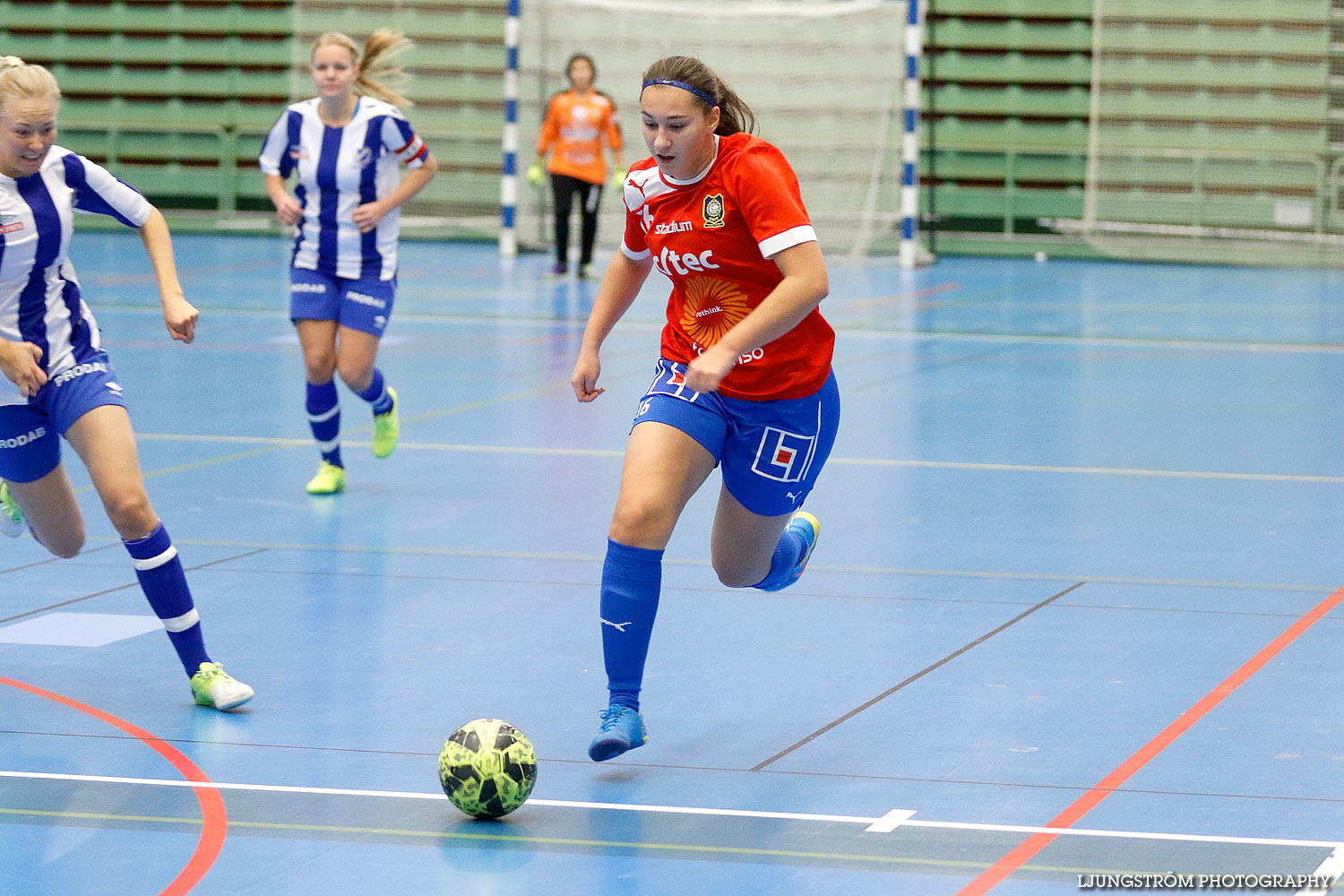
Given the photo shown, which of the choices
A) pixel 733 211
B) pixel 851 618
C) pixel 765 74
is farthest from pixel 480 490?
pixel 765 74

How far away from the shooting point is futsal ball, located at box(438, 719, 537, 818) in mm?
3865

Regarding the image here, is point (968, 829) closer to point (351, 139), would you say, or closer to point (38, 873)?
point (38, 873)

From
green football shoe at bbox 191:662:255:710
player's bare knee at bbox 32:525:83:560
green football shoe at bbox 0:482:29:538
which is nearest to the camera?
green football shoe at bbox 191:662:255:710

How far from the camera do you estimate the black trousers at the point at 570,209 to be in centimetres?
1814

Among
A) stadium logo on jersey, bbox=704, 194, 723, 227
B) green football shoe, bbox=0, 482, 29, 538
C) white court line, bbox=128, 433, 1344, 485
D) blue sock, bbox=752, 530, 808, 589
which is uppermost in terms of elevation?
stadium logo on jersey, bbox=704, 194, 723, 227

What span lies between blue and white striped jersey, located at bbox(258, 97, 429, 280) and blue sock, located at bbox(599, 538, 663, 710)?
13.1 ft

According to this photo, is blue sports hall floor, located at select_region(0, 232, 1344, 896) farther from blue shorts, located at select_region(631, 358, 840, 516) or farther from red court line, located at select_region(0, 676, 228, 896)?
blue shorts, located at select_region(631, 358, 840, 516)

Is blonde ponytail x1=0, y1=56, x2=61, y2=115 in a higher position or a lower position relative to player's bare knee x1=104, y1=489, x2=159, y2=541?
higher

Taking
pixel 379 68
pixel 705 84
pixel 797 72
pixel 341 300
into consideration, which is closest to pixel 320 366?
pixel 341 300

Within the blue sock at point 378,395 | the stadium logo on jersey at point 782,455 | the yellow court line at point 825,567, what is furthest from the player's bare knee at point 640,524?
the blue sock at point 378,395

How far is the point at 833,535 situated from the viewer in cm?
702

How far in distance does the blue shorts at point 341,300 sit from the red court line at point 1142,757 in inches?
163

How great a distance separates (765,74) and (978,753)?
17180mm

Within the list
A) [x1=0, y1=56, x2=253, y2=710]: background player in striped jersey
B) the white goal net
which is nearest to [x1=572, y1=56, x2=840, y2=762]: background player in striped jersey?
[x1=0, y1=56, x2=253, y2=710]: background player in striped jersey
